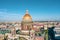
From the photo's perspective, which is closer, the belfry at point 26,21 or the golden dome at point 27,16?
the belfry at point 26,21

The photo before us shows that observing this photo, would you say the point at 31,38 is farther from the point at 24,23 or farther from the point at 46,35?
the point at 24,23

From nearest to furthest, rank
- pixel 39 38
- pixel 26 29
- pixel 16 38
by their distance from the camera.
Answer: pixel 16 38 < pixel 39 38 < pixel 26 29

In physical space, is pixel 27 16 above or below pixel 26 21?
above

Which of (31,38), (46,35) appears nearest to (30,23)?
(46,35)

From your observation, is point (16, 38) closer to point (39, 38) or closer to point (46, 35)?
point (39, 38)

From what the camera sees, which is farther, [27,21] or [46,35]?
[27,21]

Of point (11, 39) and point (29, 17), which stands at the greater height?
point (29, 17)

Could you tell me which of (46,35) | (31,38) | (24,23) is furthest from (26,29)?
(31,38)

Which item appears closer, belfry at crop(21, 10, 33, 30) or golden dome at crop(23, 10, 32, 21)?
belfry at crop(21, 10, 33, 30)

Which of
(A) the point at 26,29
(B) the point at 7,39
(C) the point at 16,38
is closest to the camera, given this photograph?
(B) the point at 7,39
